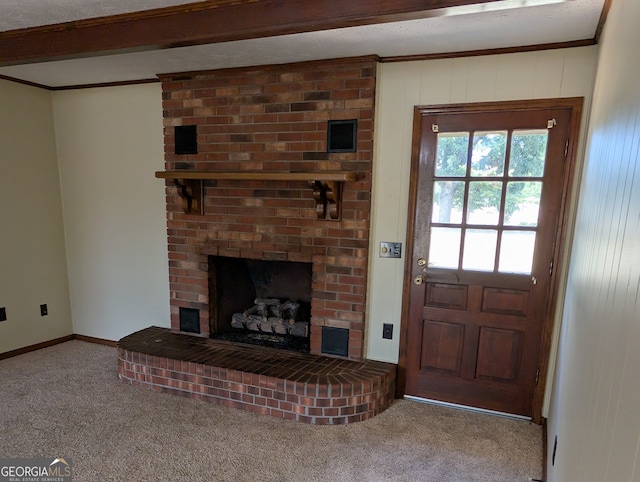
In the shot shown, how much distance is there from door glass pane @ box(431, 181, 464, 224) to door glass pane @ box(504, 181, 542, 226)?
28 centimetres

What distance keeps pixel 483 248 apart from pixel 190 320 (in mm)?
2348

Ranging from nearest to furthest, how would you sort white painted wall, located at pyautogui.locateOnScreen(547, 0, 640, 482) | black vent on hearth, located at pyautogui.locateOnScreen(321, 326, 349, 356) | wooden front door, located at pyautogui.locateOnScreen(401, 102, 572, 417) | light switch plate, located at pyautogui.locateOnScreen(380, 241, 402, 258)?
1. white painted wall, located at pyautogui.locateOnScreen(547, 0, 640, 482)
2. wooden front door, located at pyautogui.locateOnScreen(401, 102, 572, 417)
3. light switch plate, located at pyautogui.locateOnScreen(380, 241, 402, 258)
4. black vent on hearth, located at pyautogui.locateOnScreen(321, 326, 349, 356)

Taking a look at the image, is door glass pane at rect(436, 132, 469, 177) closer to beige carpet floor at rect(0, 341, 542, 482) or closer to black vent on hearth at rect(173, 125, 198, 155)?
beige carpet floor at rect(0, 341, 542, 482)

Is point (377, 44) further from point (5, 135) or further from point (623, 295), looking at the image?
point (5, 135)

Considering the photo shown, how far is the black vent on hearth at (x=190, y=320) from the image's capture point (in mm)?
3094

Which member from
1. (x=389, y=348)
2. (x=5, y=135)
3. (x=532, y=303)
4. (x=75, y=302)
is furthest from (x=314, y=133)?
(x=75, y=302)

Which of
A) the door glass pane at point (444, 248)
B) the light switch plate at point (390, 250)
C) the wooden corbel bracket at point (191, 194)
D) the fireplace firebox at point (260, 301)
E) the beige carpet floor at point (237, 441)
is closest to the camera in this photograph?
the beige carpet floor at point (237, 441)

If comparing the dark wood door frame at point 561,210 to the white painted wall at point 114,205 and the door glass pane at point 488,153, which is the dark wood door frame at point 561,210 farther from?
the white painted wall at point 114,205

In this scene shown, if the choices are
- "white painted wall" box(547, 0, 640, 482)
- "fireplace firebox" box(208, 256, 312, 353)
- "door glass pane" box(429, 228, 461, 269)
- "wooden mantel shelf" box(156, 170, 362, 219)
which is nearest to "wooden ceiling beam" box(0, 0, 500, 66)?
"white painted wall" box(547, 0, 640, 482)

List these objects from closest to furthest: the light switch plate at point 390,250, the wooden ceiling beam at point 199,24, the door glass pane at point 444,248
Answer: the wooden ceiling beam at point 199,24 → the door glass pane at point 444,248 → the light switch plate at point 390,250

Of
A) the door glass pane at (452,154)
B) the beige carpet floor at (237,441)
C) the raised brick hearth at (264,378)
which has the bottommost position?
the beige carpet floor at (237,441)

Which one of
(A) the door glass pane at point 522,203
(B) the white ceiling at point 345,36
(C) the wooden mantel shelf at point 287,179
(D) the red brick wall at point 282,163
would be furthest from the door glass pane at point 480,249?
(B) the white ceiling at point 345,36

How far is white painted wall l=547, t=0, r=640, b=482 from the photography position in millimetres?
671

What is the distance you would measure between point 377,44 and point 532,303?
188 cm
